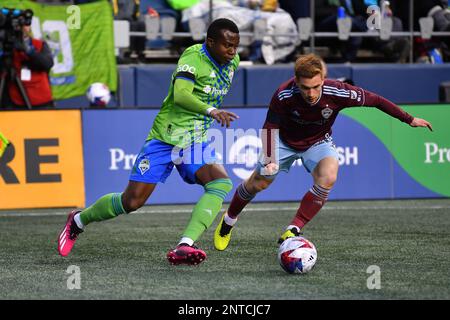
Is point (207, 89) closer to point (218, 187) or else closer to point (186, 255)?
point (218, 187)

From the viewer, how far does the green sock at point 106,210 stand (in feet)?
28.0

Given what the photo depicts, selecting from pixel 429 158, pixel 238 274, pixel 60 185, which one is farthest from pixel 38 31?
pixel 238 274

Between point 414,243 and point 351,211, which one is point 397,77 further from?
point 414,243

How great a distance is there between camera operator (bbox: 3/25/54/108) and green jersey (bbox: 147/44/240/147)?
5.76 meters

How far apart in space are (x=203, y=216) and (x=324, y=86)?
1556 millimetres

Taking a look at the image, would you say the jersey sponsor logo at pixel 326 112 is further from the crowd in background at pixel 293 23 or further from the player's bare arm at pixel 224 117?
the crowd in background at pixel 293 23

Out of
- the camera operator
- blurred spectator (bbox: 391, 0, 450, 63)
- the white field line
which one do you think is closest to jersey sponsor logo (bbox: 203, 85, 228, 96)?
the white field line

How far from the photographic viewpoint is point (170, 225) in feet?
37.5

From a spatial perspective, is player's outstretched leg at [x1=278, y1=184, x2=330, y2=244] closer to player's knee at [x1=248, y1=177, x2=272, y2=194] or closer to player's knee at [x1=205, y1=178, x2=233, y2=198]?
player's knee at [x1=248, y1=177, x2=272, y2=194]

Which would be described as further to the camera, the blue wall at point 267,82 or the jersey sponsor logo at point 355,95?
the blue wall at point 267,82

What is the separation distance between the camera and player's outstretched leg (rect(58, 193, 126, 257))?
28.1 ft

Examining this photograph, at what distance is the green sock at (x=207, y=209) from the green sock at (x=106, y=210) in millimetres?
659

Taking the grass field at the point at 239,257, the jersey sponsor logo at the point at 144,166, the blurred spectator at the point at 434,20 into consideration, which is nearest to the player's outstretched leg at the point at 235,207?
the grass field at the point at 239,257

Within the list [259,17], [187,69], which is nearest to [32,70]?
[259,17]
